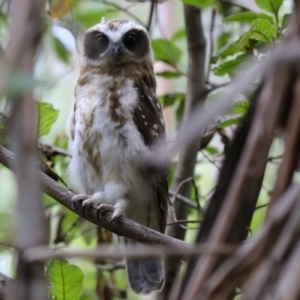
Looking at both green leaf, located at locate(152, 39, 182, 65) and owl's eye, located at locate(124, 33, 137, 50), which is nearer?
green leaf, located at locate(152, 39, 182, 65)

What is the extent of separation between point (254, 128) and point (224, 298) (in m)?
0.19

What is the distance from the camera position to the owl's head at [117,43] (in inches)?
127

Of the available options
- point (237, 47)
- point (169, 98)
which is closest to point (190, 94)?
point (169, 98)

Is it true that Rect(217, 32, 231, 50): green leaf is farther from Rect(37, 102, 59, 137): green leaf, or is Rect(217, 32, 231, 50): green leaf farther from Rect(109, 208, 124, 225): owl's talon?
Rect(37, 102, 59, 137): green leaf

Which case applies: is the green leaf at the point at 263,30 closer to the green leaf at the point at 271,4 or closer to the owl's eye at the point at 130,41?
the green leaf at the point at 271,4

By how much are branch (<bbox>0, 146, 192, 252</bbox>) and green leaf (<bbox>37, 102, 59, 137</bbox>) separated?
0.67 feet

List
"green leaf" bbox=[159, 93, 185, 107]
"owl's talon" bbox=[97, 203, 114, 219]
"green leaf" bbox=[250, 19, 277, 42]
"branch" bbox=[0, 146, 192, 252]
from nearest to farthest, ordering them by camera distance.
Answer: "branch" bbox=[0, 146, 192, 252]
"green leaf" bbox=[250, 19, 277, 42]
"owl's talon" bbox=[97, 203, 114, 219]
"green leaf" bbox=[159, 93, 185, 107]

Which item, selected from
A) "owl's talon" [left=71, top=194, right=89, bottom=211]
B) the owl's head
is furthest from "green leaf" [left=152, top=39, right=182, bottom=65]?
"owl's talon" [left=71, top=194, right=89, bottom=211]

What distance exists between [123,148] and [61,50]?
2.40ft

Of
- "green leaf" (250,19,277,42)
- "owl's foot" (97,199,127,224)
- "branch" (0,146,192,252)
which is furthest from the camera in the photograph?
"owl's foot" (97,199,127,224)

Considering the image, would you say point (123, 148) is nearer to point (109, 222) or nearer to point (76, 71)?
point (109, 222)

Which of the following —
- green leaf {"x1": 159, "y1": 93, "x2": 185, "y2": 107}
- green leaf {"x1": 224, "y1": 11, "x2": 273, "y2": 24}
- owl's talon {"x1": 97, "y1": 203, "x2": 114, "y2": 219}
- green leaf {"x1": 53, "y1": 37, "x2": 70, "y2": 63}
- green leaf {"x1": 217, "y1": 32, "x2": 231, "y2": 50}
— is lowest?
owl's talon {"x1": 97, "y1": 203, "x2": 114, "y2": 219}

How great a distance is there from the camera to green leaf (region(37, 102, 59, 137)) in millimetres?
2248

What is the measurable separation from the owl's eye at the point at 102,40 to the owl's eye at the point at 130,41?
10cm
